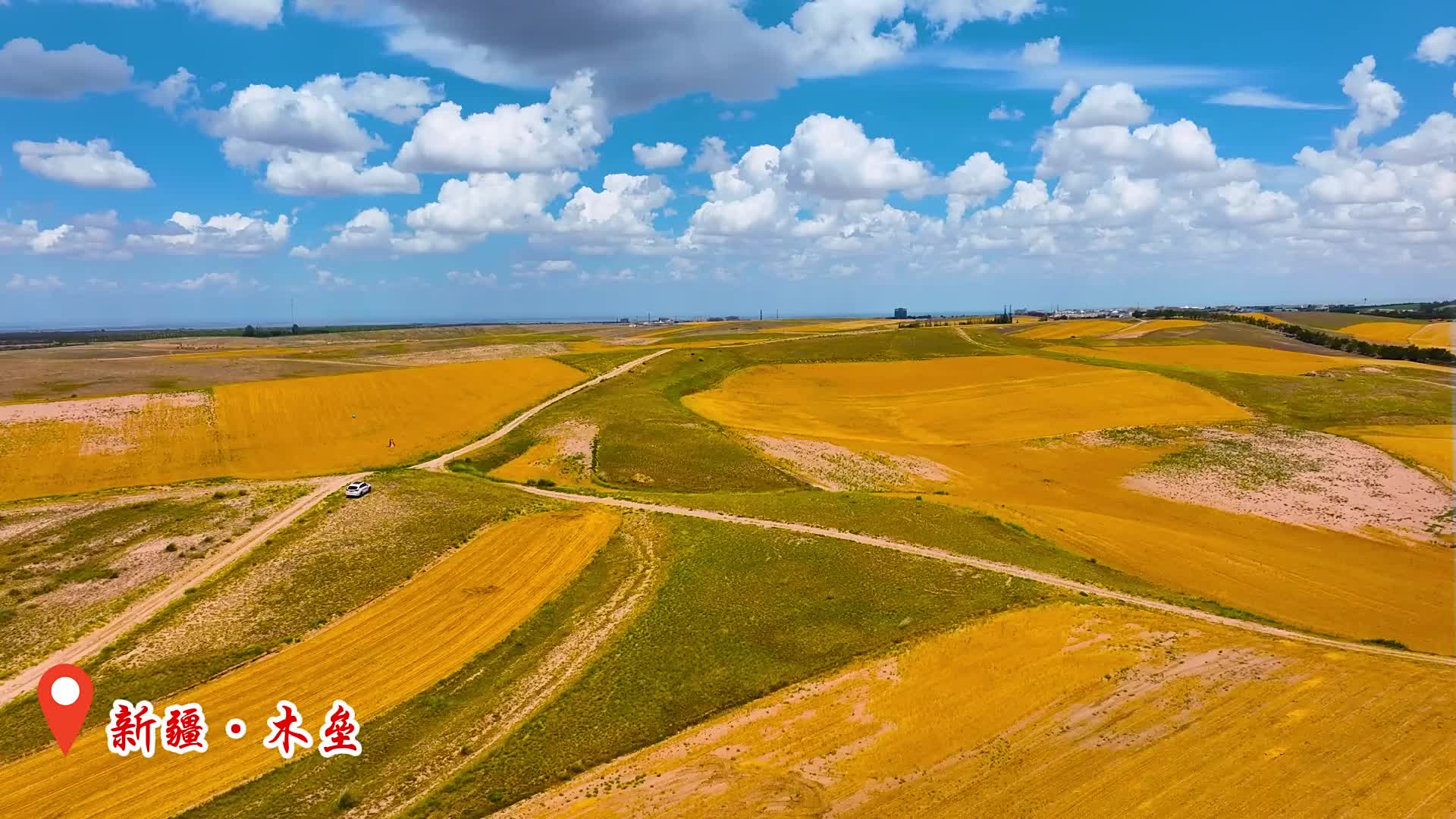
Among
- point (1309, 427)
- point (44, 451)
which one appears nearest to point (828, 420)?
point (1309, 427)

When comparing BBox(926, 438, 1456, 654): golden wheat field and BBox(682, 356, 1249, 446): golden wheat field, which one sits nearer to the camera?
BBox(926, 438, 1456, 654): golden wheat field

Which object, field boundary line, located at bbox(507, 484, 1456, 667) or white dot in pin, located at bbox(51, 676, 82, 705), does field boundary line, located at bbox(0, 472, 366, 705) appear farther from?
field boundary line, located at bbox(507, 484, 1456, 667)

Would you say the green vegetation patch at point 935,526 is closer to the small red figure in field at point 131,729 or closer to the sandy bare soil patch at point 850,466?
the sandy bare soil patch at point 850,466

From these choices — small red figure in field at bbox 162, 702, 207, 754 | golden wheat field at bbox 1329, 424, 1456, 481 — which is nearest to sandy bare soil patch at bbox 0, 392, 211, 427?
small red figure in field at bbox 162, 702, 207, 754

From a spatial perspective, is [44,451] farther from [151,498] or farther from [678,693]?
[678,693]

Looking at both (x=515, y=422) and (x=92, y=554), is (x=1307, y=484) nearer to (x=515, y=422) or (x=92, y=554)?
(x=515, y=422)

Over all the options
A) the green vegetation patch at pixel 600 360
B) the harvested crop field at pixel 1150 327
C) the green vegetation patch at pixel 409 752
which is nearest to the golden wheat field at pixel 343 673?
the green vegetation patch at pixel 409 752
